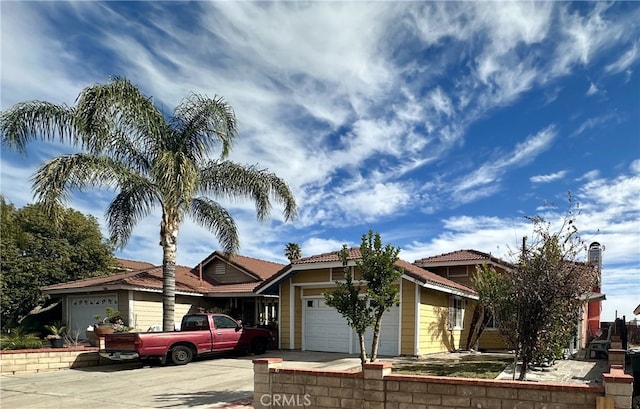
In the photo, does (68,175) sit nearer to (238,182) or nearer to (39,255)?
(238,182)

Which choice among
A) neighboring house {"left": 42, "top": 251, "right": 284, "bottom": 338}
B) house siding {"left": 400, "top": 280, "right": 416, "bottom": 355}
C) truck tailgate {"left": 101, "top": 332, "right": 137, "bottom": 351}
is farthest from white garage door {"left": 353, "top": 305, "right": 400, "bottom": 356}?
truck tailgate {"left": 101, "top": 332, "right": 137, "bottom": 351}

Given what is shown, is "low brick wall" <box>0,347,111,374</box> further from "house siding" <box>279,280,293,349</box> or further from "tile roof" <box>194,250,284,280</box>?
"tile roof" <box>194,250,284,280</box>

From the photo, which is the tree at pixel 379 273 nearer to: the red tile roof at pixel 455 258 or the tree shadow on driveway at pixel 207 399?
the tree shadow on driveway at pixel 207 399

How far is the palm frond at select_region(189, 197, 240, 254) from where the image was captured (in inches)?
748

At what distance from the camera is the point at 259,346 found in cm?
1759

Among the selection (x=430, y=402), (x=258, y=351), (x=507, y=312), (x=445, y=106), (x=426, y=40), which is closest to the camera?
(x=430, y=402)

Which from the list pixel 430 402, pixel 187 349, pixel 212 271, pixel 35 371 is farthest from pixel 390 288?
pixel 212 271

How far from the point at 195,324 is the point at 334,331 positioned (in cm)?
489

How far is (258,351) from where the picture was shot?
17.6 metres

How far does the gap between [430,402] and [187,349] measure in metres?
9.81

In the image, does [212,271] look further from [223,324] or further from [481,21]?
[481,21]

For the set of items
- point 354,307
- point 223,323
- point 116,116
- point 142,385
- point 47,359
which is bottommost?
point 47,359

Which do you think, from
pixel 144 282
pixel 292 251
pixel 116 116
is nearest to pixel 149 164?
pixel 116 116

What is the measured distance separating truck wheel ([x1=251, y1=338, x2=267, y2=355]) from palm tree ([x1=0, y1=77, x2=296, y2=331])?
2.95 meters
